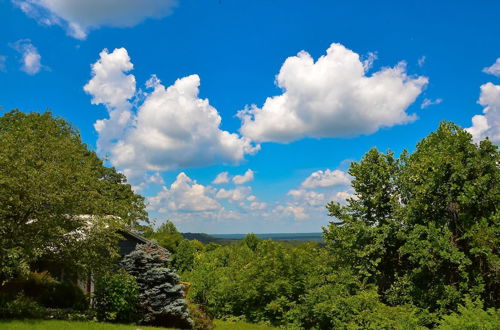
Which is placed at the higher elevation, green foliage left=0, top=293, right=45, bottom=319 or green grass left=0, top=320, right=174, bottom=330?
green foliage left=0, top=293, right=45, bottom=319

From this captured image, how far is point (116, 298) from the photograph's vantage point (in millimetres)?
17078

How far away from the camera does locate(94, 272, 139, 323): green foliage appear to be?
55.8 ft

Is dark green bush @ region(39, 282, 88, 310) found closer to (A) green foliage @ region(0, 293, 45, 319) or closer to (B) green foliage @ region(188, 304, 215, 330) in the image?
(A) green foliage @ region(0, 293, 45, 319)

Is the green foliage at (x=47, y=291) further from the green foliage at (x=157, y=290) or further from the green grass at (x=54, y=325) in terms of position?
the green grass at (x=54, y=325)

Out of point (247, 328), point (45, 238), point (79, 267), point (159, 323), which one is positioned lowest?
point (247, 328)

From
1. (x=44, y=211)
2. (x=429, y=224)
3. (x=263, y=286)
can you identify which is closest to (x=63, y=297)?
(x=44, y=211)

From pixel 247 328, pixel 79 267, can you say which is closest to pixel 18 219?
pixel 79 267

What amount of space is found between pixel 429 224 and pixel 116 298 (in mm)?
15289

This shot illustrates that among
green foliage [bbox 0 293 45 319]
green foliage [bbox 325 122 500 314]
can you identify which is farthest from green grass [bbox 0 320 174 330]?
green foliage [bbox 325 122 500 314]

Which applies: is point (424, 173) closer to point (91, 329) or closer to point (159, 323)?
point (159, 323)

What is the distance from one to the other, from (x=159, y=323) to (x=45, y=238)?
22.4 ft

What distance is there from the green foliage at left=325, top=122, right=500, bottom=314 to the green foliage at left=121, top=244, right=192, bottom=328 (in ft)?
34.0

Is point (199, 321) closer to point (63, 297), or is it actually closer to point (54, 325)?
point (63, 297)

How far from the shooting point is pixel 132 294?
17.6 m
